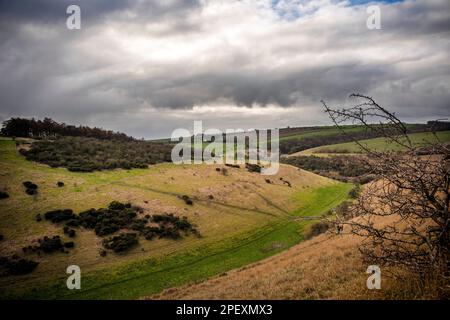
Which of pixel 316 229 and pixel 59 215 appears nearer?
pixel 59 215

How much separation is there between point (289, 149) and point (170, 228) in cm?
13379

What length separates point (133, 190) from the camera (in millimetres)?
44312

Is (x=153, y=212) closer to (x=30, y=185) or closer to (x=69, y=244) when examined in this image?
(x=69, y=244)

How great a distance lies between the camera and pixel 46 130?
255ft

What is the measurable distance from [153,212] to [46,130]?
183 ft

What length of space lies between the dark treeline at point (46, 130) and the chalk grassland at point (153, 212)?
53.2 feet

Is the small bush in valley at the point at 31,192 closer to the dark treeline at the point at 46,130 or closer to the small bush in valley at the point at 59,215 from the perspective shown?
the small bush in valley at the point at 59,215

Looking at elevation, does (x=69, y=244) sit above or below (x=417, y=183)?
below

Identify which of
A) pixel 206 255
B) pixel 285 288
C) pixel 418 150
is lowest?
pixel 206 255

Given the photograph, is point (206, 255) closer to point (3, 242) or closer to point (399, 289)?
point (3, 242)

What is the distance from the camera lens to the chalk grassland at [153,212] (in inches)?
999

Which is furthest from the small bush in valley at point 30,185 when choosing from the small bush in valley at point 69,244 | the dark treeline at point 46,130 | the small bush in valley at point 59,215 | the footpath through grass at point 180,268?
the dark treeline at point 46,130

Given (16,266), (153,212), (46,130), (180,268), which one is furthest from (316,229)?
(46,130)

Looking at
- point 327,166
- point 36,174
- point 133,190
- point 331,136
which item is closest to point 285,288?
point 133,190
